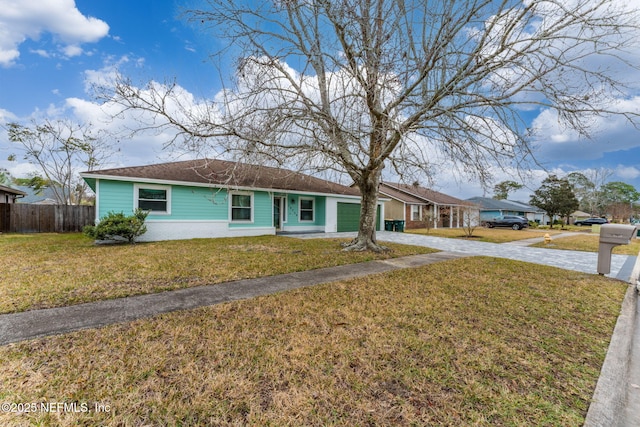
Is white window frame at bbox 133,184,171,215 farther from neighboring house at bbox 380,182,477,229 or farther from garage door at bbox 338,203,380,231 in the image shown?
neighboring house at bbox 380,182,477,229

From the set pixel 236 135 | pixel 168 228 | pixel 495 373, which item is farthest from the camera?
pixel 168 228

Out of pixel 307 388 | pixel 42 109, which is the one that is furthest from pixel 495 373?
pixel 42 109

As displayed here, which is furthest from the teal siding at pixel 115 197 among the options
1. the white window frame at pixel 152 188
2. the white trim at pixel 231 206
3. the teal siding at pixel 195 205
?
the white trim at pixel 231 206

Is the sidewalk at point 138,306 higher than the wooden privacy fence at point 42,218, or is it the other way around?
the wooden privacy fence at point 42,218

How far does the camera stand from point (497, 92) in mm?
6789

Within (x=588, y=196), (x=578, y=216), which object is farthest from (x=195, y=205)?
(x=578, y=216)

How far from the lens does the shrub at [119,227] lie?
10.4 m

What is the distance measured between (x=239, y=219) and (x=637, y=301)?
560 inches

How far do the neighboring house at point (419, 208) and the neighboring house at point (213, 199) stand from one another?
8.75m

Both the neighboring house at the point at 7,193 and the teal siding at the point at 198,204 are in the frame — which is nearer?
the teal siding at the point at 198,204

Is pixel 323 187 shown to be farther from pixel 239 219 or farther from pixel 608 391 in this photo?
pixel 608 391

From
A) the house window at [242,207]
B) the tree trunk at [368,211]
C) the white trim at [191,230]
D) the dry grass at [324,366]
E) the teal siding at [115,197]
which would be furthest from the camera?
the house window at [242,207]

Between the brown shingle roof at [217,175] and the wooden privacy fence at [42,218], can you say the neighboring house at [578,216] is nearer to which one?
the brown shingle roof at [217,175]

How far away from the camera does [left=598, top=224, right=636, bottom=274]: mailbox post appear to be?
723 centimetres
